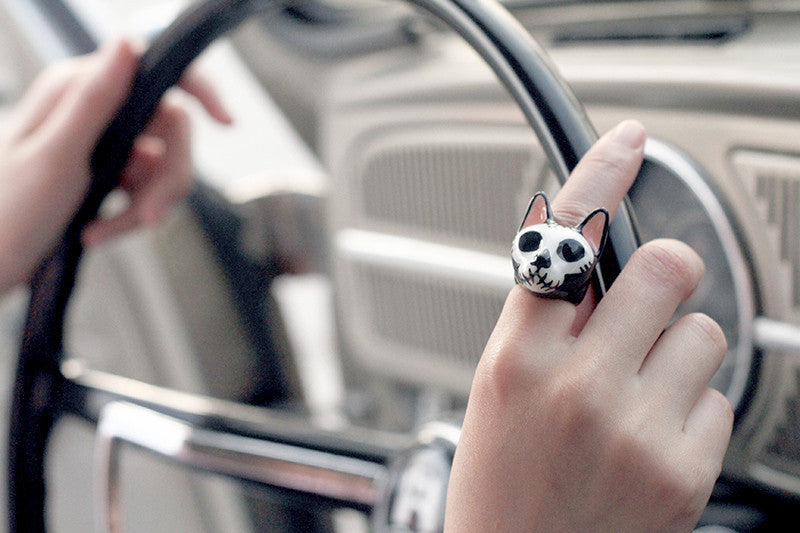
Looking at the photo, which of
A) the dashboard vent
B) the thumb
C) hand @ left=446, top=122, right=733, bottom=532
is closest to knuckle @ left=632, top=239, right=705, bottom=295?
hand @ left=446, top=122, right=733, bottom=532

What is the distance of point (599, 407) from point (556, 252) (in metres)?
0.06

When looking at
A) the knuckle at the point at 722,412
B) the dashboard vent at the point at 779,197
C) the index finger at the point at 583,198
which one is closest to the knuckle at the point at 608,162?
the index finger at the point at 583,198

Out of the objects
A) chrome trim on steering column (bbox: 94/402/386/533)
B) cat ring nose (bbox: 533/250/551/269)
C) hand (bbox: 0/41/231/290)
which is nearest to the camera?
cat ring nose (bbox: 533/250/551/269)

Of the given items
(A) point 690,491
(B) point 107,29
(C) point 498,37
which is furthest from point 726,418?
(B) point 107,29

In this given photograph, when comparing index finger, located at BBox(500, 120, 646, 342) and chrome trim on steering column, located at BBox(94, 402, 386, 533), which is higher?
index finger, located at BBox(500, 120, 646, 342)

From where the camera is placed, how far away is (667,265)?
1.03 ft

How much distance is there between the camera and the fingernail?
0.33 meters

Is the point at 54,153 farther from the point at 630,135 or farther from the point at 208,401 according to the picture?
the point at 630,135

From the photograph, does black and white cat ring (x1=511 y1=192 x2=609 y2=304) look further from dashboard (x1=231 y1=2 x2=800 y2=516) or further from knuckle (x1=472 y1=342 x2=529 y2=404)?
dashboard (x1=231 y1=2 x2=800 y2=516)

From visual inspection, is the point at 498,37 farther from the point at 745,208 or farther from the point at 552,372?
the point at 745,208

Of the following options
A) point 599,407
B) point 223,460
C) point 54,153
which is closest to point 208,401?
point 223,460

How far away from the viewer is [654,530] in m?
Result: 0.30

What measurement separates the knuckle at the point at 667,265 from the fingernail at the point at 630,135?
5cm

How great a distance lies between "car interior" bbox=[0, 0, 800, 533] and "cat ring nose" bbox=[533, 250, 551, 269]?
0.26ft
